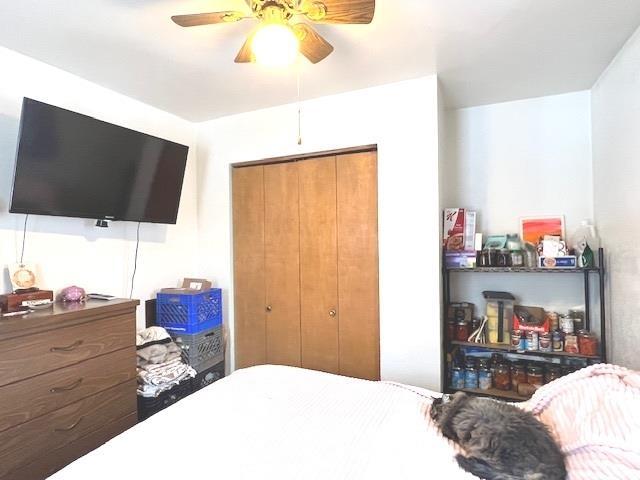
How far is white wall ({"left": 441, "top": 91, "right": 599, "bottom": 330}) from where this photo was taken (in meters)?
2.37

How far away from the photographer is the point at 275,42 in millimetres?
1349

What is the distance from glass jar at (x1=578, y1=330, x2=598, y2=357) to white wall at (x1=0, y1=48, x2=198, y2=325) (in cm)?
281

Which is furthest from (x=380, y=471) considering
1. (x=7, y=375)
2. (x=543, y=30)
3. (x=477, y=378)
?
(x=543, y=30)

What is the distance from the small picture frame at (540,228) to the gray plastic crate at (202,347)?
7.84 ft

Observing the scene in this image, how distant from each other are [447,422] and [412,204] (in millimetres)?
1378

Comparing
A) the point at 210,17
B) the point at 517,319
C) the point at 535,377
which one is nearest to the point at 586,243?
the point at 517,319

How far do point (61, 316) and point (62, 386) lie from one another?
0.32 m

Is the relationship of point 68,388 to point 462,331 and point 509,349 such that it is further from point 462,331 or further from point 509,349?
point 509,349

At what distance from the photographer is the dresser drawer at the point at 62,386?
1.39 meters

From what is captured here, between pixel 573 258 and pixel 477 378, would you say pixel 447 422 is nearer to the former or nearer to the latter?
pixel 477 378

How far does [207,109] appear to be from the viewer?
263 centimetres

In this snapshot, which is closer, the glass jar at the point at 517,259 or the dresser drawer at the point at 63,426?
the dresser drawer at the point at 63,426

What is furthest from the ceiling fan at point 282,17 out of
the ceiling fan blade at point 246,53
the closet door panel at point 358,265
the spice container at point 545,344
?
the spice container at point 545,344

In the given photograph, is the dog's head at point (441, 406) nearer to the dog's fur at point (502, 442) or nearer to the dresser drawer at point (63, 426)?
the dog's fur at point (502, 442)
